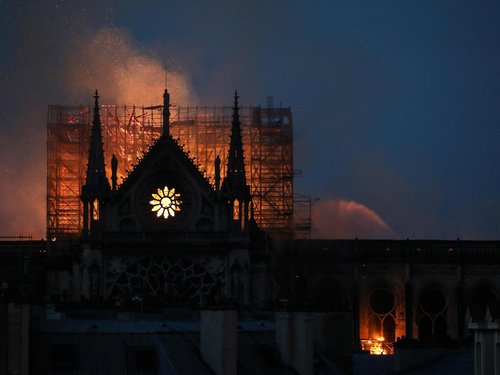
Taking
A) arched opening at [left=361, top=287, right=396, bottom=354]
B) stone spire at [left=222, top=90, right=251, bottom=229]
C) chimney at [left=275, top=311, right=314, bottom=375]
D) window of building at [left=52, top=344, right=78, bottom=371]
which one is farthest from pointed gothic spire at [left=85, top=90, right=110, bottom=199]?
window of building at [left=52, top=344, right=78, bottom=371]

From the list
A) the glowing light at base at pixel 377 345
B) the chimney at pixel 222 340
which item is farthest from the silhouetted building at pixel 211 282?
the glowing light at base at pixel 377 345

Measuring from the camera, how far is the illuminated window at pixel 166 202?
110188mm

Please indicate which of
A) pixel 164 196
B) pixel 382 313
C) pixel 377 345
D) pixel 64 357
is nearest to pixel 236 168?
pixel 164 196

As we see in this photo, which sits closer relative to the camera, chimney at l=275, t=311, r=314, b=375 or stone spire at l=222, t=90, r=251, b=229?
chimney at l=275, t=311, r=314, b=375

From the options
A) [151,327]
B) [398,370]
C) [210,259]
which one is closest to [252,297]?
[210,259]

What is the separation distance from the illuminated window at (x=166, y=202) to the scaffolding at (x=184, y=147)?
22.7 meters

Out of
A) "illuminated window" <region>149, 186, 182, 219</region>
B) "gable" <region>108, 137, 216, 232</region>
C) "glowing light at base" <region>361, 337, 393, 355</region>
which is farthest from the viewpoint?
"glowing light at base" <region>361, 337, 393, 355</region>

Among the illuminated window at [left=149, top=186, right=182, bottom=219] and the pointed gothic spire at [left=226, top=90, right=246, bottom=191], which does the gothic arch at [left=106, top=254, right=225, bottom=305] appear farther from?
the pointed gothic spire at [left=226, top=90, right=246, bottom=191]

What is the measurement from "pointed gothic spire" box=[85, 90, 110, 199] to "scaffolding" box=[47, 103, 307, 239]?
20970 millimetres

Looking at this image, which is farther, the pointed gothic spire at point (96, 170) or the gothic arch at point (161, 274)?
the pointed gothic spire at point (96, 170)

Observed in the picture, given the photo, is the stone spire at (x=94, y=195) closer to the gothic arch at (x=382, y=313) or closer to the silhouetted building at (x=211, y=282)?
the silhouetted building at (x=211, y=282)

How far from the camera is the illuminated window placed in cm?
11019

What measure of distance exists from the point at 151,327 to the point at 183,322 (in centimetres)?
542

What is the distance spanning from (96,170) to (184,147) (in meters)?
27.5
